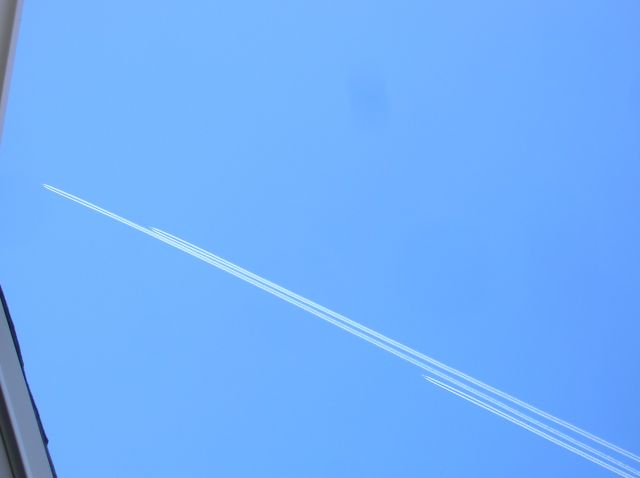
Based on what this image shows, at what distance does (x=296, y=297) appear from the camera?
2.32 m

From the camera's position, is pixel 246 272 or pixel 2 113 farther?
pixel 246 272

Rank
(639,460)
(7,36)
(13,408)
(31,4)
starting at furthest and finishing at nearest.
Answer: (639,460) → (31,4) → (13,408) → (7,36)

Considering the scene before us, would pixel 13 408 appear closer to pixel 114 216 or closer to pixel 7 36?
pixel 7 36

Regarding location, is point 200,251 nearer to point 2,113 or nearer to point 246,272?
point 246,272

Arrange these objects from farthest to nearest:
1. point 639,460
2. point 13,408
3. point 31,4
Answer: point 639,460, point 31,4, point 13,408

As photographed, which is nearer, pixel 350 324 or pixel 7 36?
pixel 7 36

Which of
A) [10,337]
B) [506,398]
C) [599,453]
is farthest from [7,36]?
[599,453]

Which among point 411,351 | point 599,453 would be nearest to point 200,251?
point 411,351

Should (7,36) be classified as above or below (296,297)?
above

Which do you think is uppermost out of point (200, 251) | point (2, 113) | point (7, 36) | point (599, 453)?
point (7, 36)

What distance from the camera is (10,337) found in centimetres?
140

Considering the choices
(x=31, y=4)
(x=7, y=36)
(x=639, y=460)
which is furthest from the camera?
(x=639, y=460)

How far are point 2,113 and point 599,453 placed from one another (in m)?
2.01

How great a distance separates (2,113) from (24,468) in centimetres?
72
